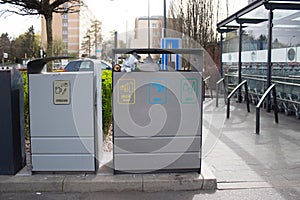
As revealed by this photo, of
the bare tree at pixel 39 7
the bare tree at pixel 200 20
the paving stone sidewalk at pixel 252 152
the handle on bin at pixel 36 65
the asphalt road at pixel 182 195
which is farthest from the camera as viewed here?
the bare tree at pixel 200 20

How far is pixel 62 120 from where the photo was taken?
12.7 feet

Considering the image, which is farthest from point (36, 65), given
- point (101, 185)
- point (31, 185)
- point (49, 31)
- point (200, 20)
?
point (200, 20)

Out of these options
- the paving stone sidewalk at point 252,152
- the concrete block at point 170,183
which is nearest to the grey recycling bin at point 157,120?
the concrete block at point 170,183

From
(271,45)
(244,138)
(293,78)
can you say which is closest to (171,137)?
(244,138)

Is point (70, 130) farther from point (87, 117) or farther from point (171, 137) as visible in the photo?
point (171, 137)

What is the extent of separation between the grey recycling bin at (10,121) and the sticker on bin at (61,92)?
50 centimetres

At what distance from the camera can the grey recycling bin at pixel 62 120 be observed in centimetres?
383

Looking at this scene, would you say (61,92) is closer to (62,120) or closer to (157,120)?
(62,120)

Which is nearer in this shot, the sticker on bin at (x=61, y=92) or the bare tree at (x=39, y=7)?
the sticker on bin at (x=61, y=92)

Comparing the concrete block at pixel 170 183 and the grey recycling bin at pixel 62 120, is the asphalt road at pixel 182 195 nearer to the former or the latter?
the concrete block at pixel 170 183

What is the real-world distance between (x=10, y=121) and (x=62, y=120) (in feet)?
1.96

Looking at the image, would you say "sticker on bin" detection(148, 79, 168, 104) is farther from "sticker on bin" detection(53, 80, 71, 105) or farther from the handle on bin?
the handle on bin

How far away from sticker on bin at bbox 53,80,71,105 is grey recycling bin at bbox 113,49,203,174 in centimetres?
54

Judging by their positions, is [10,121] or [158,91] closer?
[158,91]
